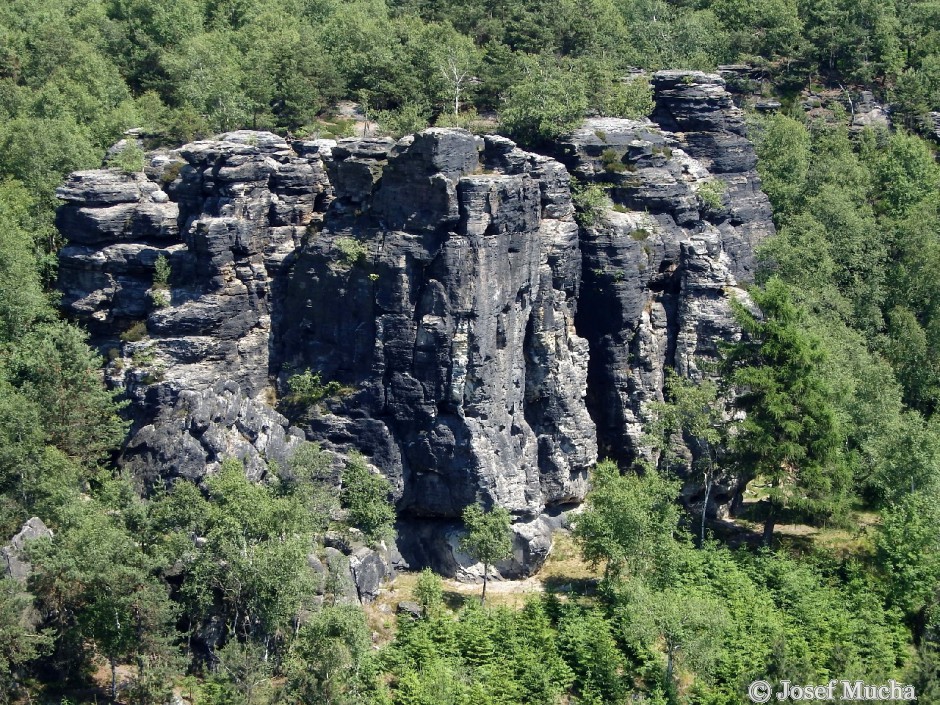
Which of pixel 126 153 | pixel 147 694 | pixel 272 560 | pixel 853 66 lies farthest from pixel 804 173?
pixel 147 694

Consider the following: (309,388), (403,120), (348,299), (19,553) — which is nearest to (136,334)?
(309,388)

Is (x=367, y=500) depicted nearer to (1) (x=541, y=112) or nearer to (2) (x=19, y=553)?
(2) (x=19, y=553)

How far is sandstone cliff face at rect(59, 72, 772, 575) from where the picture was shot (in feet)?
168

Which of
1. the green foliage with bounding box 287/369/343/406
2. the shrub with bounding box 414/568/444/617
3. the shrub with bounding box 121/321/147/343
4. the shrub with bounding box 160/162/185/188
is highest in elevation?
the shrub with bounding box 160/162/185/188

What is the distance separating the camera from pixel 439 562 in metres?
53.4

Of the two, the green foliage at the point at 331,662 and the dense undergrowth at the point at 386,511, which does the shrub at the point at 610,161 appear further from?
the green foliage at the point at 331,662

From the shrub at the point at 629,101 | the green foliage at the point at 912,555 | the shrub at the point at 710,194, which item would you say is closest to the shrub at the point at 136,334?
the shrub at the point at 629,101

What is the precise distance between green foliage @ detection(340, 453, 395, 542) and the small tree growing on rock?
3231 millimetres

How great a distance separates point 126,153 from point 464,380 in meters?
19.0

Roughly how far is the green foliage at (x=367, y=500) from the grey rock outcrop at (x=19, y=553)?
39.7ft

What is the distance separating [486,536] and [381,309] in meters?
10.5

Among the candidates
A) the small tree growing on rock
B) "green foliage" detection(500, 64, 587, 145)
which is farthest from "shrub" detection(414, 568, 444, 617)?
"green foliage" detection(500, 64, 587, 145)

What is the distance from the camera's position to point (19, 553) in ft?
145

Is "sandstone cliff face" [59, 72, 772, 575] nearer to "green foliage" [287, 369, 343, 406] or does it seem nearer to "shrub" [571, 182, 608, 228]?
"green foliage" [287, 369, 343, 406]
